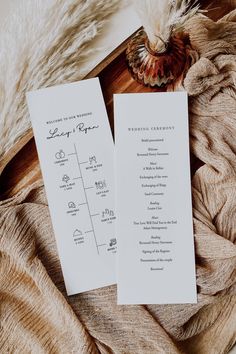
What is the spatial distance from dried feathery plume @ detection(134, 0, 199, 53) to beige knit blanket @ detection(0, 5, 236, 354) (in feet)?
0.26

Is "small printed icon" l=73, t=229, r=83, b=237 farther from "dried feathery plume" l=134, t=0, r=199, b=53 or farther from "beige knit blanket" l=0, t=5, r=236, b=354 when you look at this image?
"dried feathery plume" l=134, t=0, r=199, b=53

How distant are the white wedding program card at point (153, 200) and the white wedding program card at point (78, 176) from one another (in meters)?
0.02

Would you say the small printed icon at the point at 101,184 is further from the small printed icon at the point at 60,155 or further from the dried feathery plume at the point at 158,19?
the dried feathery plume at the point at 158,19

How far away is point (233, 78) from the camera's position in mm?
866

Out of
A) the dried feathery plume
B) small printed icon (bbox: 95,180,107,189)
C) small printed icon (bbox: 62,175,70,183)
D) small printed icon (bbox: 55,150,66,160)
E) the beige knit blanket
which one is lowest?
Answer: the beige knit blanket

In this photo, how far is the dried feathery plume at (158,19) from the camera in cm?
79

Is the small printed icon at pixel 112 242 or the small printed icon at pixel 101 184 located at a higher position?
the small printed icon at pixel 101 184

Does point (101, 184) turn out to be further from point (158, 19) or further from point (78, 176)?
point (158, 19)

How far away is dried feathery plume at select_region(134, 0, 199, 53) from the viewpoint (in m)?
0.79

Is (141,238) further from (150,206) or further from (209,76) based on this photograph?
(209,76)

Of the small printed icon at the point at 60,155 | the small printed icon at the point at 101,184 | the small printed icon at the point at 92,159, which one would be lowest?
the small printed icon at the point at 101,184

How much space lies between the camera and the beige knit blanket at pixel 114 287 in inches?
32.3

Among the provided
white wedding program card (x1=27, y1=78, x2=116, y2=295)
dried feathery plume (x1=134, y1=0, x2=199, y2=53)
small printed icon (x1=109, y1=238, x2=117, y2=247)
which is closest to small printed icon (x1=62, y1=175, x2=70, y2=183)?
white wedding program card (x1=27, y1=78, x2=116, y2=295)

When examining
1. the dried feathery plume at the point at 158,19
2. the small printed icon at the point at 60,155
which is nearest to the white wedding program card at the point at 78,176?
the small printed icon at the point at 60,155
